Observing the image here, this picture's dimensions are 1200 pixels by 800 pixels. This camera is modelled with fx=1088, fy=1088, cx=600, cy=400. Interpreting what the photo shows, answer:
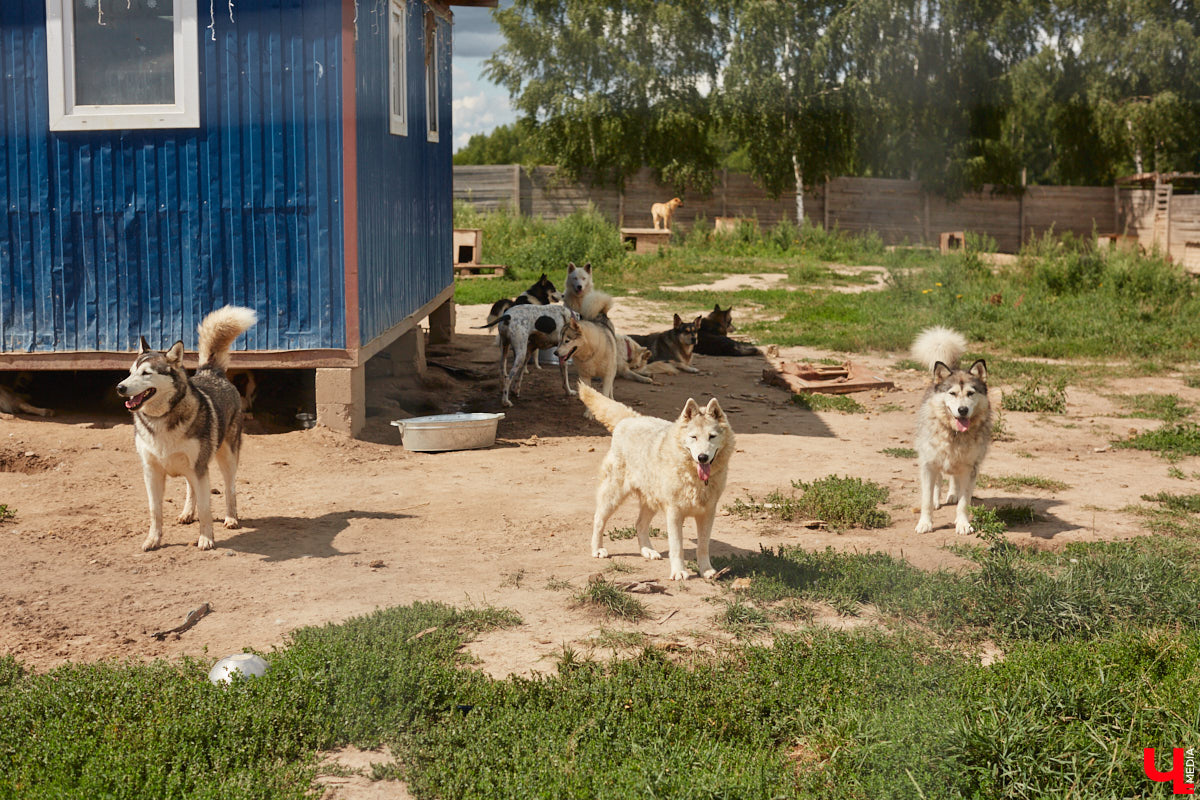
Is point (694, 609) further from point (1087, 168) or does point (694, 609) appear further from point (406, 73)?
point (1087, 168)

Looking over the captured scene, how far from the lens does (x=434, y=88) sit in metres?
13.5

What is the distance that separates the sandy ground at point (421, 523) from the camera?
16.8 ft

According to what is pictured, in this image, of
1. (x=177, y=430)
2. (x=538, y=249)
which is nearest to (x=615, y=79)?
(x=538, y=249)

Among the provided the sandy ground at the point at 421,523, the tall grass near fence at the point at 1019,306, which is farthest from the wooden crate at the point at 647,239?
the sandy ground at the point at 421,523

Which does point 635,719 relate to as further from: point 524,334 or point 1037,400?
point 1037,400

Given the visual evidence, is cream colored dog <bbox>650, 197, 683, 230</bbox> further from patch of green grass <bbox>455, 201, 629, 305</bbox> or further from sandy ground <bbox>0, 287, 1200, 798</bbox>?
sandy ground <bbox>0, 287, 1200, 798</bbox>

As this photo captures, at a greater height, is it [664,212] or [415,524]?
[664,212]

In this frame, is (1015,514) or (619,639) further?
(1015,514)

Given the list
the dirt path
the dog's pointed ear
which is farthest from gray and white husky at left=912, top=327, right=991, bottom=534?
the dog's pointed ear

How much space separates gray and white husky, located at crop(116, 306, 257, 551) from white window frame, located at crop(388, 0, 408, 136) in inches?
181

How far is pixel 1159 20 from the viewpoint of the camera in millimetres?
32656

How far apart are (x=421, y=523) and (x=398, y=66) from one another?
5.88 m

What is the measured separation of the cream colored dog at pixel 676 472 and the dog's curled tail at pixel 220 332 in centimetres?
268

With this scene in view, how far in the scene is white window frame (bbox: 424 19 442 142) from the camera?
1293 cm
